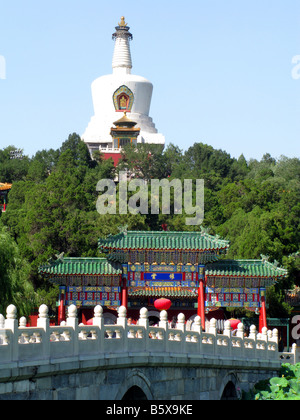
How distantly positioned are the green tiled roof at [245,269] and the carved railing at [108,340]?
23.4 feet

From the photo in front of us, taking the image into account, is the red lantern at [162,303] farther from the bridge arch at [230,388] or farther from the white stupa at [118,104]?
the white stupa at [118,104]

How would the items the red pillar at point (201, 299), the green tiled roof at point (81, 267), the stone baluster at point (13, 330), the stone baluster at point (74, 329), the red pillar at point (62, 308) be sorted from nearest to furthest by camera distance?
the stone baluster at point (13, 330) < the stone baluster at point (74, 329) < the red pillar at point (62, 308) < the green tiled roof at point (81, 267) < the red pillar at point (201, 299)

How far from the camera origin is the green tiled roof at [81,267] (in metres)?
35.9

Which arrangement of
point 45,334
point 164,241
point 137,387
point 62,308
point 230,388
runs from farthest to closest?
point 164,241
point 62,308
point 230,388
point 137,387
point 45,334

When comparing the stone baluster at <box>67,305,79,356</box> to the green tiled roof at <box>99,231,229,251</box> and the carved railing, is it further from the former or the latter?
the green tiled roof at <box>99,231,229,251</box>

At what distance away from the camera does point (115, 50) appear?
3199 inches

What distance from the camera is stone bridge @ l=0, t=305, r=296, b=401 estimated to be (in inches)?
660

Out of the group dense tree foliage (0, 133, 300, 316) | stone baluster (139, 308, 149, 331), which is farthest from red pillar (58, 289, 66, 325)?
stone baluster (139, 308, 149, 331)

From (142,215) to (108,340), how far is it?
1244 inches

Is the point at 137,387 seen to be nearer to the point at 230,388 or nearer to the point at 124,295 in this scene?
the point at 230,388

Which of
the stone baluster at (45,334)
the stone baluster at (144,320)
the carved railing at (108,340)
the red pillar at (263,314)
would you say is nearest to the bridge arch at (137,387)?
the carved railing at (108,340)

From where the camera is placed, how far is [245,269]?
120 ft

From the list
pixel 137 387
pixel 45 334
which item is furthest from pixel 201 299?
pixel 45 334

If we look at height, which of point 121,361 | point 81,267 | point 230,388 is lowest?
point 121,361
